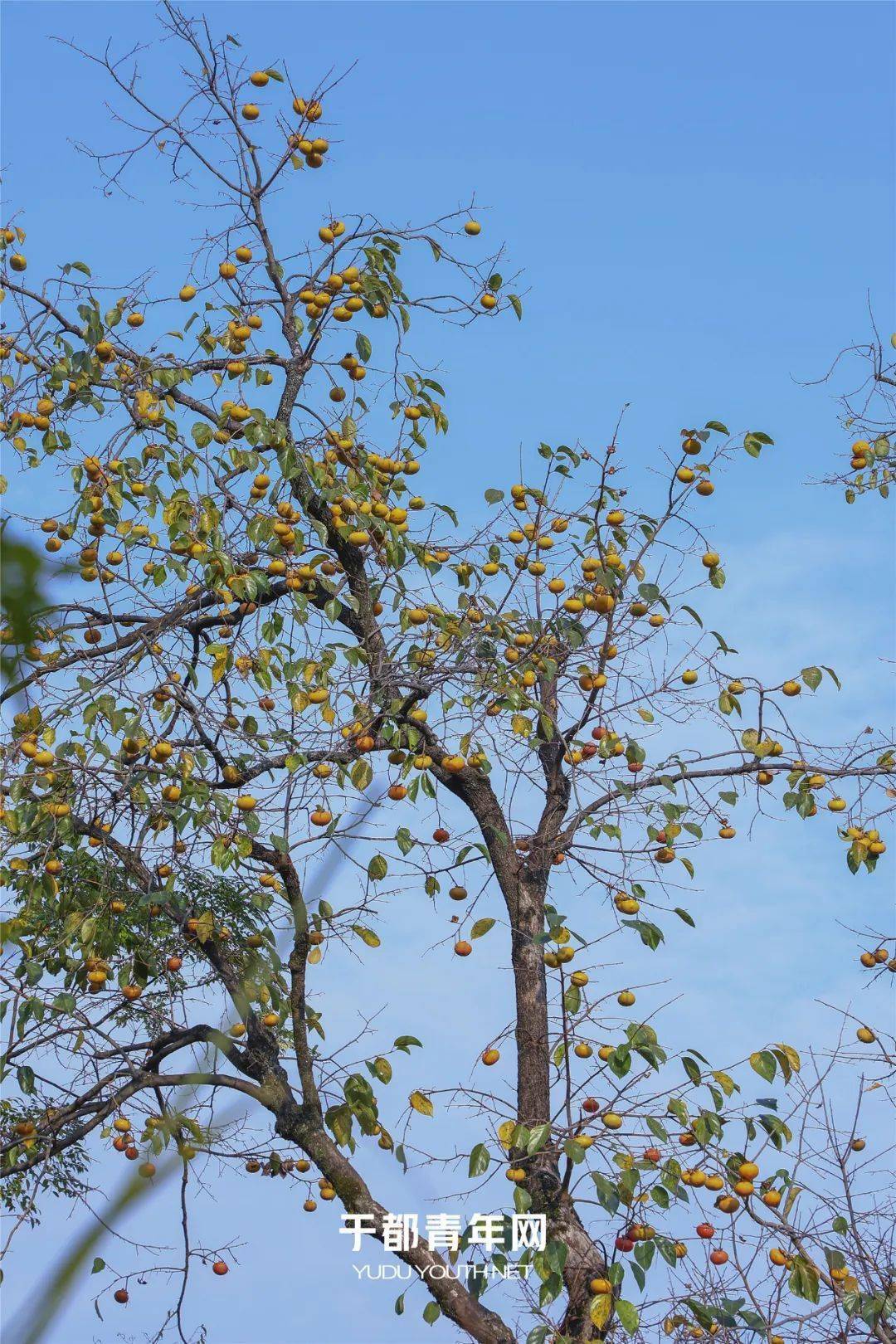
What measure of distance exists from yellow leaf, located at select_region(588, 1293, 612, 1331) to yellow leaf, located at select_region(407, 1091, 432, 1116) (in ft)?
2.15

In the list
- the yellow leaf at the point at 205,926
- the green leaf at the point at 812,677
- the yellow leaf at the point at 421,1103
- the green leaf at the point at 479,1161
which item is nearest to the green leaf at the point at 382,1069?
the yellow leaf at the point at 421,1103

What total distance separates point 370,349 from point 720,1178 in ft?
8.93

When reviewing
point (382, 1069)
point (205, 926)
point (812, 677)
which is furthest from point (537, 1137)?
point (812, 677)

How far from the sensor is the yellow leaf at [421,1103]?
373 cm

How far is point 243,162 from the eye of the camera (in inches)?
182

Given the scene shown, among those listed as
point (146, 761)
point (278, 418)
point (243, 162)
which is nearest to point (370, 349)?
point (278, 418)

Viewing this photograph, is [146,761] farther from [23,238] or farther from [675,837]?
[23,238]

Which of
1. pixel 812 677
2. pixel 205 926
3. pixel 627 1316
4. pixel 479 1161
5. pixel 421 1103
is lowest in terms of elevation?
pixel 627 1316

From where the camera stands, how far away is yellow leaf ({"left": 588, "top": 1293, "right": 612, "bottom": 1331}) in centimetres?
334

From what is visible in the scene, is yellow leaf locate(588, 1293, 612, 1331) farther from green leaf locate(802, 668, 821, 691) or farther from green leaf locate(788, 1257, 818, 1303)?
green leaf locate(802, 668, 821, 691)

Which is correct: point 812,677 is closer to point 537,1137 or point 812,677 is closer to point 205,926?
point 537,1137

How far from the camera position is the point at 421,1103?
3.74m

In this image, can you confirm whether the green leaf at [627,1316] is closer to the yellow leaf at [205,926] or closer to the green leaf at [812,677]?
the yellow leaf at [205,926]

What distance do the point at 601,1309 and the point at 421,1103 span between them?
2.34 feet
